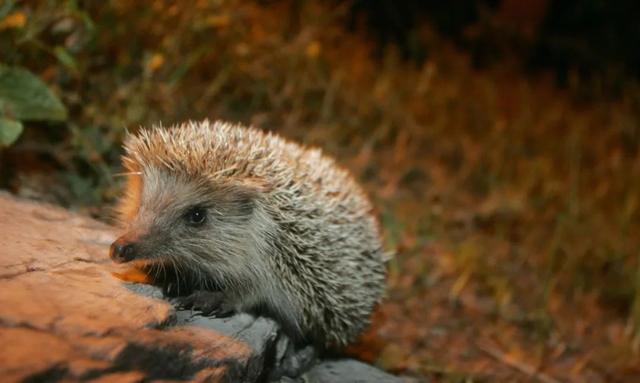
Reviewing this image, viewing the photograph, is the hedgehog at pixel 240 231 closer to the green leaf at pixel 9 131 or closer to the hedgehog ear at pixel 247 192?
the hedgehog ear at pixel 247 192

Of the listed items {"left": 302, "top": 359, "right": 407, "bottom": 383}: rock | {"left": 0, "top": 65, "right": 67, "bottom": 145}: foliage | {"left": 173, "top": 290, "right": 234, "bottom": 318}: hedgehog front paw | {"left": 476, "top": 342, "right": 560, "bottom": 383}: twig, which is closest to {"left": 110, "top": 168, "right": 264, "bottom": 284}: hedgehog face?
{"left": 173, "top": 290, "right": 234, "bottom": 318}: hedgehog front paw

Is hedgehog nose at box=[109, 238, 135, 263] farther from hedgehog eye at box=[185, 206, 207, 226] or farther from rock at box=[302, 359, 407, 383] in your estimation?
rock at box=[302, 359, 407, 383]

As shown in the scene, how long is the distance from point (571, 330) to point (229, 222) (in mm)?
3264

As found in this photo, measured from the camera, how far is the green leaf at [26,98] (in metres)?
3.98

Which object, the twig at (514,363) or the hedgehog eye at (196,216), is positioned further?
the twig at (514,363)

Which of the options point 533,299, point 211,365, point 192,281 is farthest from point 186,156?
point 533,299

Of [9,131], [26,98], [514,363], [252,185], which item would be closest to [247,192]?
[252,185]

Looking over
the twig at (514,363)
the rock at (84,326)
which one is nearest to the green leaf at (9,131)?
the rock at (84,326)

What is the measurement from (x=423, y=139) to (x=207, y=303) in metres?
4.42

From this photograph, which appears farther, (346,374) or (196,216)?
(346,374)

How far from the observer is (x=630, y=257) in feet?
20.3

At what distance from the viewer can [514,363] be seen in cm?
456

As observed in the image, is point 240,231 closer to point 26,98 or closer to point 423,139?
point 26,98

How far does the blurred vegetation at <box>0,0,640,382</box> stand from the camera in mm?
4504
